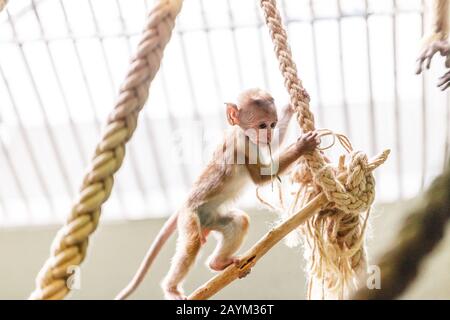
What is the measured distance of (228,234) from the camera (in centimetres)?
132

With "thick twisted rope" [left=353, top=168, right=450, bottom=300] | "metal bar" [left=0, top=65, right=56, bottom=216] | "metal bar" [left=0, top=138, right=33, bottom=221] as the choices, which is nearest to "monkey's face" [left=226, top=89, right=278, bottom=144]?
"thick twisted rope" [left=353, top=168, right=450, bottom=300]

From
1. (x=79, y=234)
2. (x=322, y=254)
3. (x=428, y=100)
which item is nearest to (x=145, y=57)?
(x=79, y=234)

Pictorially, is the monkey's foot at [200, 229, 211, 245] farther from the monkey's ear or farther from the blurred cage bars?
the blurred cage bars

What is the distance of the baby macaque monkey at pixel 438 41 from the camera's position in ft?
4.36

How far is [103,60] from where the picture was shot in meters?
2.53

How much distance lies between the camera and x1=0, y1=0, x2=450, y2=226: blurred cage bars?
7.86ft

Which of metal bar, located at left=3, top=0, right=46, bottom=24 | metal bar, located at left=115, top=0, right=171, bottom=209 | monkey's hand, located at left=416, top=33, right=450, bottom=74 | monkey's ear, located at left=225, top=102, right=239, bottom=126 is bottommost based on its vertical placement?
metal bar, located at left=115, top=0, right=171, bottom=209

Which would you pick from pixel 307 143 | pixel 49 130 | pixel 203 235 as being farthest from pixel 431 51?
pixel 49 130

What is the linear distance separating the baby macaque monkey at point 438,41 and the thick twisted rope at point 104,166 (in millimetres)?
655

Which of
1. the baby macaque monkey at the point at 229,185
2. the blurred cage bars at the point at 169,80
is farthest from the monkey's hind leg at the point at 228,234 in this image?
the blurred cage bars at the point at 169,80

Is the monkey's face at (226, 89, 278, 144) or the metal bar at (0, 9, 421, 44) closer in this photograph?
the monkey's face at (226, 89, 278, 144)

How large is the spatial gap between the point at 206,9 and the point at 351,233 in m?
1.45

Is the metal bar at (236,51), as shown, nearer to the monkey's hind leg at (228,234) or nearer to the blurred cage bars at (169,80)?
the blurred cage bars at (169,80)

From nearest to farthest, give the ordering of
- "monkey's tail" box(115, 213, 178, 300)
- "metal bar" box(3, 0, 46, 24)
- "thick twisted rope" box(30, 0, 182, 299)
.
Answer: "thick twisted rope" box(30, 0, 182, 299), "monkey's tail" box(115, 213, 178, 300), "metal bar" box(3, 0, 46, 24)
